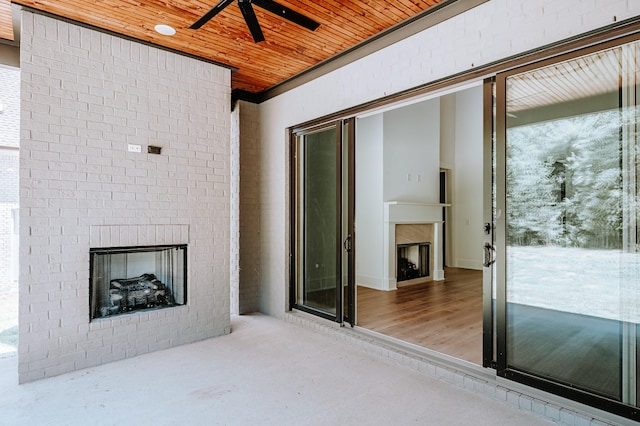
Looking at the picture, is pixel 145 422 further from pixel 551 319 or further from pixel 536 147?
pixel 536 147

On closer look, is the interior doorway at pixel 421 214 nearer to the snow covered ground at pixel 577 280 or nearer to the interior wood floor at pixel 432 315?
the interior wood floor at pixel 432 315

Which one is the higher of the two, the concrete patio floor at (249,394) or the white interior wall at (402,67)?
the white interior wall at (402,67)

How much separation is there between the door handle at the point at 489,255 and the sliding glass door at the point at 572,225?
0.07 m

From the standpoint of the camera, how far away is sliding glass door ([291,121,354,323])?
3930 millimetres

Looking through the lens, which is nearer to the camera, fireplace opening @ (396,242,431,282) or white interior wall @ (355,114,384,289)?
white interior wall @ (355,114,384,289)

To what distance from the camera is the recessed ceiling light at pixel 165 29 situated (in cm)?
324

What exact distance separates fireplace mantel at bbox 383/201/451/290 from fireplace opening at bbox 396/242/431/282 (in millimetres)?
185

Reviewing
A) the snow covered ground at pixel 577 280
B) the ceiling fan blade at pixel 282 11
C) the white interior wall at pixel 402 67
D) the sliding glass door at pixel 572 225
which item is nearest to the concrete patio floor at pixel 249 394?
the sliding glass door at pixel 572 225

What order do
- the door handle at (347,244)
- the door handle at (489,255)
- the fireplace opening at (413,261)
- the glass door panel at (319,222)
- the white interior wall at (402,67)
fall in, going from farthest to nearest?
the fireplace opening at (413,261), the glass door panel at (319,222), the door handle at (347,244), the door handle at (489,255), the white interior wall at (402,67)

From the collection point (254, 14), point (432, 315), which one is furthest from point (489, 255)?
point (254, 14)

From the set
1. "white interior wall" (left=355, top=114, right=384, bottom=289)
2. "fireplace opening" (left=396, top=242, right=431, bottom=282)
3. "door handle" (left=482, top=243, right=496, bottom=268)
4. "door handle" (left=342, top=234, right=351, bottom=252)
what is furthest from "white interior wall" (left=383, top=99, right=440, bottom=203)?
"door handle" (left=482, top=243, right=496, bottom=268)

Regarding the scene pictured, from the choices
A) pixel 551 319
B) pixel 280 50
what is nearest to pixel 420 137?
pixel 280 50

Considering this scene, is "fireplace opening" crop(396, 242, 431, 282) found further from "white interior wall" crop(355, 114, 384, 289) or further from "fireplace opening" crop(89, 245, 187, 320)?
"fireplace opening" crop(89, 245, 187, 320)

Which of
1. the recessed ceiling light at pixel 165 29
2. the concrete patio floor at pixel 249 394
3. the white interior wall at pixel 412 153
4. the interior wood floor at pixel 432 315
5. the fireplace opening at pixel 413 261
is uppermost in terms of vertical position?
the recessed ceiling light at pixel 165 29
